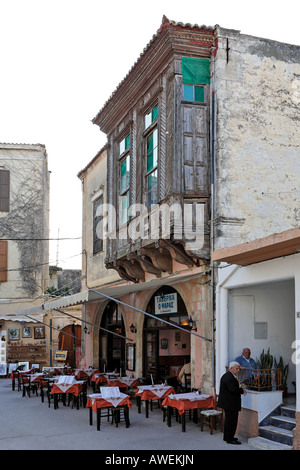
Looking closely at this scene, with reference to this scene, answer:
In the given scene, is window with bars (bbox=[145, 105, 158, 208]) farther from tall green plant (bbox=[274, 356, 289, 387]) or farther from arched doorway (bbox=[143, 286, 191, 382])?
tall green plant (bbox=[274, 356, 289, 387])

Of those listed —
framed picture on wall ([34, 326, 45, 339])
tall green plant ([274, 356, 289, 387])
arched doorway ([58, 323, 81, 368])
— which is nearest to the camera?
tall green plant ([274, 356, 289, 387])

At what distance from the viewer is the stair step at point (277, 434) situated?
345 inches

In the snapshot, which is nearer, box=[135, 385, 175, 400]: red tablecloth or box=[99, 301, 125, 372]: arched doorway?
box=[135, 385, 175, 400]: red tablecloth

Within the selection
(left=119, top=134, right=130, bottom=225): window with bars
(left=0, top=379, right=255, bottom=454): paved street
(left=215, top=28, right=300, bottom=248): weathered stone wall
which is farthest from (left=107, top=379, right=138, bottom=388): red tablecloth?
(left=215, top=28, right=300, bottom=248): weathered stone wall

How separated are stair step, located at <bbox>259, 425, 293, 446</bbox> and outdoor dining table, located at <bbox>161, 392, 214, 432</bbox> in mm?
1440

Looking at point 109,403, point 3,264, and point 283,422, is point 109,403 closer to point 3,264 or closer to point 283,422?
point 283,422

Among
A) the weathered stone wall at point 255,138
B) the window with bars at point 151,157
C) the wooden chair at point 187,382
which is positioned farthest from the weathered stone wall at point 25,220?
the weathered stone wall at point 255,138

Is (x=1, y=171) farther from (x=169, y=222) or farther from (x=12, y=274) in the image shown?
(x=169, y=222)

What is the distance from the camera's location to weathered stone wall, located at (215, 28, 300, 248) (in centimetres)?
1173

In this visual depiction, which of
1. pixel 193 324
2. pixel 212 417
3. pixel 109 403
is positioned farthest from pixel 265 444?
pixel 193 324

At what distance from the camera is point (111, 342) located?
19.5m

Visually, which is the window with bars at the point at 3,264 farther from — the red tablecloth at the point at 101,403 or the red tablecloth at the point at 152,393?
the red tablecloth at the point at 101,403

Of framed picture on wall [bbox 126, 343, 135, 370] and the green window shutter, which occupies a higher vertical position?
the green window shutter

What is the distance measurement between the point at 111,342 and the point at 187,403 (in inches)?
367
